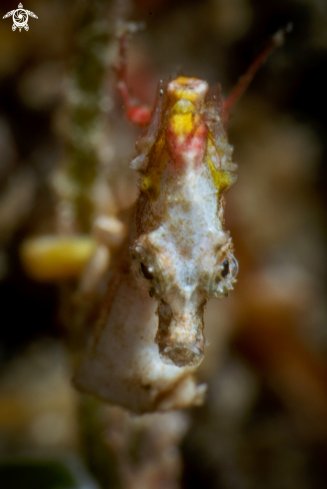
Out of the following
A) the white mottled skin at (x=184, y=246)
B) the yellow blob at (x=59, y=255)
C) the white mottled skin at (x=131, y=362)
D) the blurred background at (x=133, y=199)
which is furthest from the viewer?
the blurred background at (x=133, y=199)

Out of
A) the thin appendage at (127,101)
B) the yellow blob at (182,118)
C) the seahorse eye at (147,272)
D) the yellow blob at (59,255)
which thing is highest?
the thin appendage at (127,101)

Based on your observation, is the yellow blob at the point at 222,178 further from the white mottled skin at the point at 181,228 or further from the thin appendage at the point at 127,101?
the thin appendage at the point at 127,101

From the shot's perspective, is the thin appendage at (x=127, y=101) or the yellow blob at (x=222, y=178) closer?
the yellow blob at (x=222, y=178)

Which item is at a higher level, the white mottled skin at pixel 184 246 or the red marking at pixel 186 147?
the red marking at pixel 186 147

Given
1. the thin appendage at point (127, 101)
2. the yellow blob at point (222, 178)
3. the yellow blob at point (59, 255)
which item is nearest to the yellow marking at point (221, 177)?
the yellow blob at point (222, 178)

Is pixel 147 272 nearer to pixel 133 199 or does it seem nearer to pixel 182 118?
pixel 182 118

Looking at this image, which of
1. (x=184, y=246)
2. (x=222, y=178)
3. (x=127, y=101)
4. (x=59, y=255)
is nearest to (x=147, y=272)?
(x=184, y=246)
